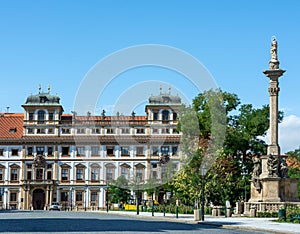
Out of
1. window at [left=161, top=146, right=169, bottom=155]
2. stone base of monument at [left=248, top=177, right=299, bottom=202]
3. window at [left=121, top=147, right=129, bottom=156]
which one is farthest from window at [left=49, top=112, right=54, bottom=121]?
stone base of monument at [left=248, top=177, right=299, bottom=202]

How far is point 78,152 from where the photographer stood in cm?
10288

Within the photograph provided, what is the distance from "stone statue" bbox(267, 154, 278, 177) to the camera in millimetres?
43250

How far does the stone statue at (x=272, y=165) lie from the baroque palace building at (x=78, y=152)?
2255 inches

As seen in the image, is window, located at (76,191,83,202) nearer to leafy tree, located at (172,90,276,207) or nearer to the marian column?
leafy tree, located at (172,90,276,207)

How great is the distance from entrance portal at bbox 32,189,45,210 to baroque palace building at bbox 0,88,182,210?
49 millimetres

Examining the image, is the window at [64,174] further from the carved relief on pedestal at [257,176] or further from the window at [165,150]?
the carved relief on pedestal at [257,176]

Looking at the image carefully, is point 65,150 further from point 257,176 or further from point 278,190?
point 278,190

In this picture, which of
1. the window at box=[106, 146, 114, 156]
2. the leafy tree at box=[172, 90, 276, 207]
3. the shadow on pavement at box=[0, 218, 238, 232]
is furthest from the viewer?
the window at box=[106, 146, 114, 156]

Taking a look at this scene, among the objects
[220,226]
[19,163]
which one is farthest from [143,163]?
[220,226]

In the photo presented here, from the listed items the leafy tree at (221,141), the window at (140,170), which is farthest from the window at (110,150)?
the leafy tree at (221,141)

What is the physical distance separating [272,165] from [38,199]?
6494cm

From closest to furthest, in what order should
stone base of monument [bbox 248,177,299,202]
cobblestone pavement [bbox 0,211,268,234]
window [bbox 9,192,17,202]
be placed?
cobblestone pavement [bbox 0,211,268,234] → stone base of monument [bbox 248,177,299,202] → window [bbox 9,192,17,202]

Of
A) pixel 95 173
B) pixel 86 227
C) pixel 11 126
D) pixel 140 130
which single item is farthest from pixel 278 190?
pixel 11 126

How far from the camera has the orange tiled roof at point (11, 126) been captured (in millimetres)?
103250
